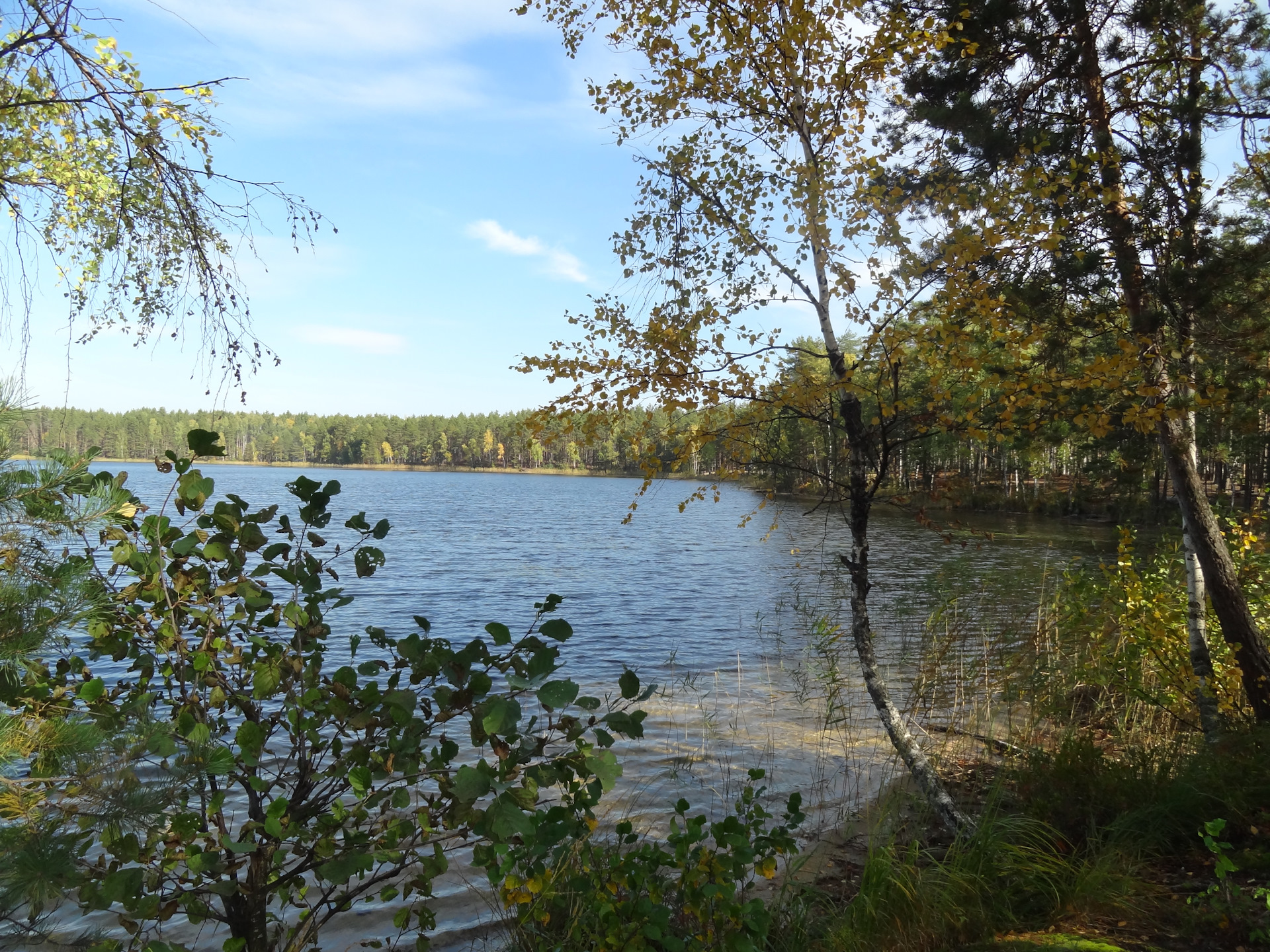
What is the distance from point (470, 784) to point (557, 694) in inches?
15.1

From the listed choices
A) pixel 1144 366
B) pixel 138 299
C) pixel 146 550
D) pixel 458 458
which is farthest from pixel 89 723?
pixel 458 458

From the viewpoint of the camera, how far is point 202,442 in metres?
2.71

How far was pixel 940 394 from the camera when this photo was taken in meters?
4.65

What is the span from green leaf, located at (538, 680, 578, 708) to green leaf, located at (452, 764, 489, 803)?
0.30 metres

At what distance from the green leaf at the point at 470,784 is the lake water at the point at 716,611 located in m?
2.70

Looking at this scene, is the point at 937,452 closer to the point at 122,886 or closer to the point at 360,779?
the point at 360,779

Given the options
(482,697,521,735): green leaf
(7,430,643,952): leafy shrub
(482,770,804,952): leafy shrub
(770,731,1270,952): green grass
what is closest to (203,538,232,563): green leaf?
(7,430,643,952): leafy shrub

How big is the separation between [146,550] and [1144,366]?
5695 mm

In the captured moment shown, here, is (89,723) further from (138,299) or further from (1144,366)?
→ (1144,366)

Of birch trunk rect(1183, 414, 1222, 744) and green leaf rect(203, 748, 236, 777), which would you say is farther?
birch trunk rect(1183, 414, 1222, 744)

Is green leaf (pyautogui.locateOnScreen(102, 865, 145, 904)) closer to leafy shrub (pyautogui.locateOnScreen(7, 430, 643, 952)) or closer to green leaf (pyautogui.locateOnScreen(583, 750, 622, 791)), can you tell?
leafy shrub (pyautogui.locateOnScreen(7, 430, 643, 952))

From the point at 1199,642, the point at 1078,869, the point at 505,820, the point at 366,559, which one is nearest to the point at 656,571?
the point at 1199,642

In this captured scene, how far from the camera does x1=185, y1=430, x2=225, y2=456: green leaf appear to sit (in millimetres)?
2691

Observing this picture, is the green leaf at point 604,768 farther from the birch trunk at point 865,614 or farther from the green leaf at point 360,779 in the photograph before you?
the birch trunk at point 865,614
